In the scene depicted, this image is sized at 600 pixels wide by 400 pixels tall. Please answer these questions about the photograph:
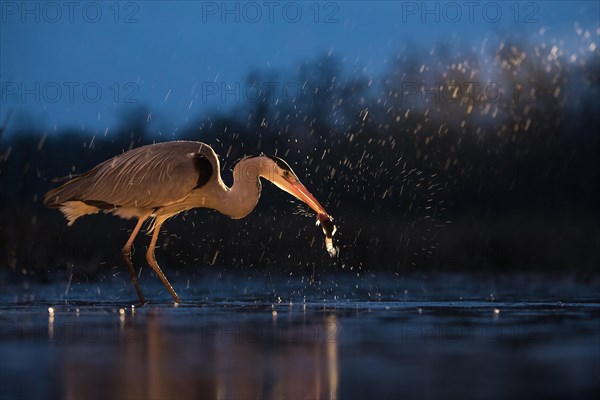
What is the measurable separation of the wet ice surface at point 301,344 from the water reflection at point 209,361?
1 cm

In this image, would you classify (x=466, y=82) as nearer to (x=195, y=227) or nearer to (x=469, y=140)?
(x=469, y=140)

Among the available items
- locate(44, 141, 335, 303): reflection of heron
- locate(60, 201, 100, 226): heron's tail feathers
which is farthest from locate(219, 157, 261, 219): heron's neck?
locate(60, 201, 100, 226): heron's tail feathers

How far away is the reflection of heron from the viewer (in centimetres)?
1369

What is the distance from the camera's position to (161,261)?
20781 mm

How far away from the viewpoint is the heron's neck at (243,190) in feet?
46.3

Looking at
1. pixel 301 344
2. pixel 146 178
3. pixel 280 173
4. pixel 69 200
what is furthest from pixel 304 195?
pixel 301 344

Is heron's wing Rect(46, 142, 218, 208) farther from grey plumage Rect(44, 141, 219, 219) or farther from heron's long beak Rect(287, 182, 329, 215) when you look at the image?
heron's long beak Rect(287, 182, 329, 215)

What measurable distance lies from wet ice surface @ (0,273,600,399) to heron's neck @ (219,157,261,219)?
41.3 inches

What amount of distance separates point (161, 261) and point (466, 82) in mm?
14134

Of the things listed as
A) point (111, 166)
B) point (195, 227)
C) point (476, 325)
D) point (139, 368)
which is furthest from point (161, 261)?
point (139, 368)

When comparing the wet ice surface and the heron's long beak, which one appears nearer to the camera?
the wet ice surface

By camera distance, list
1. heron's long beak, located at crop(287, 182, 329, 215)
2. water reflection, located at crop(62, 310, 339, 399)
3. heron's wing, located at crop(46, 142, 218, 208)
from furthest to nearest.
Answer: heron's long beak, located at crop(287, 182, 329, 215) < heron's wing, located at crop(46, 142, 218, 208) < water reflection, located at crop(62, 310, 339, 399)

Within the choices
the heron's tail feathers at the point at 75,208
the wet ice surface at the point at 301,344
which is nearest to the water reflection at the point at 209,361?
the wet ice surface at the point at 301,344

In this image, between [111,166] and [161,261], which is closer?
[111,166]
